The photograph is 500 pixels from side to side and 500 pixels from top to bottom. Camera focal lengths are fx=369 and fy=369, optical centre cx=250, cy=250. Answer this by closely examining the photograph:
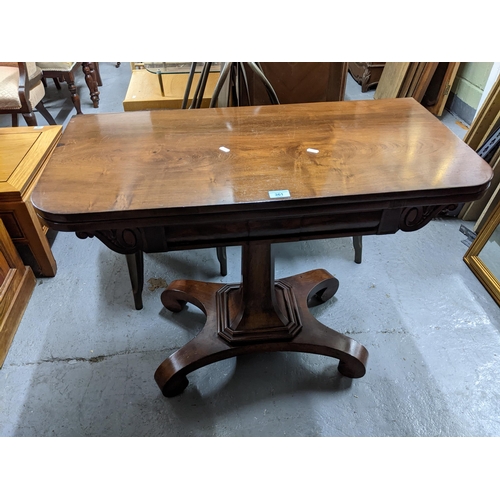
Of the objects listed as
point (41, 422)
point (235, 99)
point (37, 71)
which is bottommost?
point (41, 422)

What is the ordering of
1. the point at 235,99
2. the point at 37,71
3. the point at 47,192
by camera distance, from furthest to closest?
1. the point at 37,71
2. the point at 235,99
3. the point at 47,192

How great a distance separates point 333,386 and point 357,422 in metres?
0.14

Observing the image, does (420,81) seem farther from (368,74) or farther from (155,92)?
(155,92)

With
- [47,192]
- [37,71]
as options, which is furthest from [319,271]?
[37,71]

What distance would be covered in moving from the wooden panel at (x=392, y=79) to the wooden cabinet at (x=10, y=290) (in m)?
2.66

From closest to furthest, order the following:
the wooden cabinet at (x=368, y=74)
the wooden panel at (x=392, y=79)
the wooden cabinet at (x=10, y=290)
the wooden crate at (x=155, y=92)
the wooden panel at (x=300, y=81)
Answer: the wooden cabinet at (x=10, y=290), the wooden panel at (x=300, y=81), the wooden crate at (x=155, y=92), the wooden panel at (x=392, y=79), the wooden cabinet at (x=368, y=74)

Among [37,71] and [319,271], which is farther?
[37,71]

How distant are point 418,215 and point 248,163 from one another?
0.45 meters

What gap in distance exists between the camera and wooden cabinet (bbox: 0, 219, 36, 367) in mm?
1401

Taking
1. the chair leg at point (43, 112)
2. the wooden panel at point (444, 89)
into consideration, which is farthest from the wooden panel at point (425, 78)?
the chair leg at point (43, 112)

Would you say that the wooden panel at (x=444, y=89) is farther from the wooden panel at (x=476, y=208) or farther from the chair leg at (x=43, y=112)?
the chair leg at (x=43, y=112)

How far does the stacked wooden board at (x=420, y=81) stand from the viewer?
2580 mm

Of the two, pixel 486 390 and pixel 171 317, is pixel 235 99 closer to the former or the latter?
pixel 171 317

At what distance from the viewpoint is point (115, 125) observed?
111cm
